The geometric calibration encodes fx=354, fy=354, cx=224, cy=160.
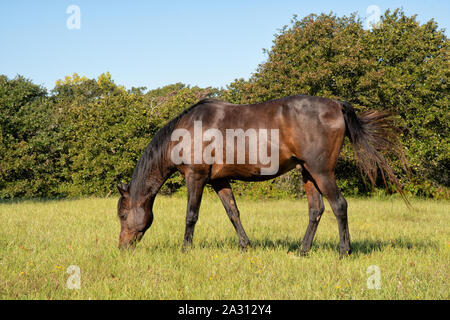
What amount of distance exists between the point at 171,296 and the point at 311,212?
2990 millimetres

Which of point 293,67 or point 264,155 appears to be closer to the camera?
point 264,155

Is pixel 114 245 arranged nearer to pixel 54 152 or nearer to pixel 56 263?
pixel 56 263

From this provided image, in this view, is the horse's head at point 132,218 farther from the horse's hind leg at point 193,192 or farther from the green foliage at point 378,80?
the green foliage at point 378,80

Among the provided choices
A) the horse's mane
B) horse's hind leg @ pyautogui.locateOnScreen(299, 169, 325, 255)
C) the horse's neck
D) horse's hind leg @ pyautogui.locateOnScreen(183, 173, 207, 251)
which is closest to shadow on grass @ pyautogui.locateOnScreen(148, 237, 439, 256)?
Result: horse's hind leg @ pyautogui.locateOnScreen(299, 169, 325, 255)

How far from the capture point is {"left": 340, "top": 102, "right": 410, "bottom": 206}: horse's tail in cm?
562

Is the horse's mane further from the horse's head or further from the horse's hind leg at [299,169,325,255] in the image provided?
the horse's hind leg at [299,169,325,255]

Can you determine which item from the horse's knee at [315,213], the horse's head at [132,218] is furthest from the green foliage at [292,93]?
the horse's head at [132,218]

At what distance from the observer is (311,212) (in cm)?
594

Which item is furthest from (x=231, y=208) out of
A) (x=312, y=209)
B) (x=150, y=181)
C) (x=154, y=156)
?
(x=154, y=156)

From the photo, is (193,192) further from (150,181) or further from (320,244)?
(320,244)

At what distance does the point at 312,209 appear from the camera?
5941 mm

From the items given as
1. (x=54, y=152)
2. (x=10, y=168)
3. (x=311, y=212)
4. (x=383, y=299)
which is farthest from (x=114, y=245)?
(x=54, y=152)

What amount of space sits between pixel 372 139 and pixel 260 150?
1.89 meters

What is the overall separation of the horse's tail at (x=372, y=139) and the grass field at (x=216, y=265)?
4.51 feet
